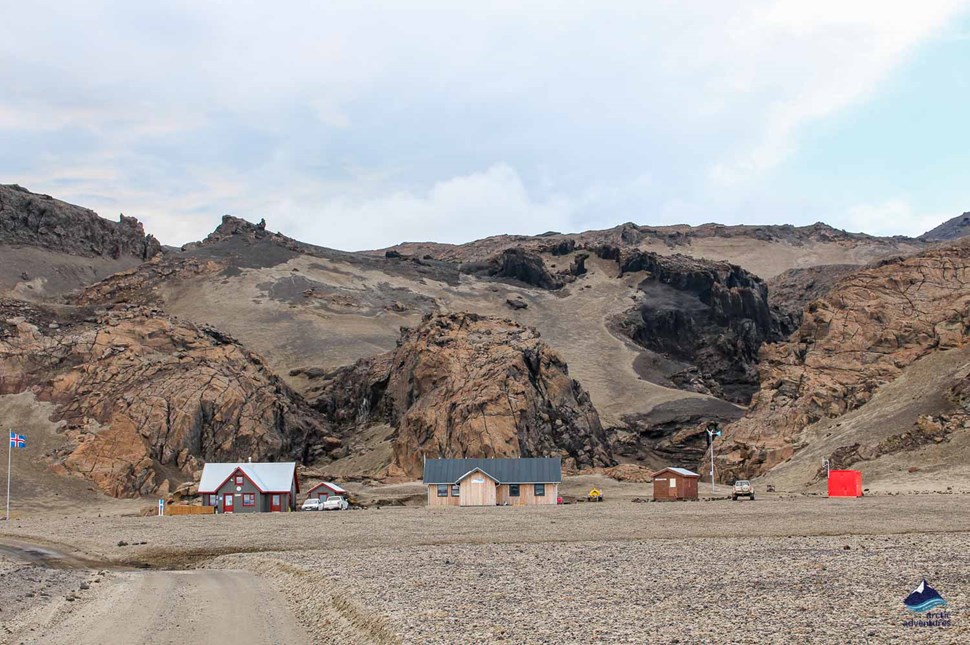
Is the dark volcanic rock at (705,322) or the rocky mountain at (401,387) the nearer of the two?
the rocky mountain at (401,387)

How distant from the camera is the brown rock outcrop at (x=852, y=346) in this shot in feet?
277

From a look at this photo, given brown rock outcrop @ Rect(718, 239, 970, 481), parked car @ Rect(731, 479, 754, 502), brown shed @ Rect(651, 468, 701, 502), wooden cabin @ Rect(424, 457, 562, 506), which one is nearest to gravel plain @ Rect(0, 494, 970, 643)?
parked car @ Rect(731, 479, 754, 502)

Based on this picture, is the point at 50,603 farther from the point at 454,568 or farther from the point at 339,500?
the point at 339,500

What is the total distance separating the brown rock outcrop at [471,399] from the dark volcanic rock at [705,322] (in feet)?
168

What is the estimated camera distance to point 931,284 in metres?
92.7

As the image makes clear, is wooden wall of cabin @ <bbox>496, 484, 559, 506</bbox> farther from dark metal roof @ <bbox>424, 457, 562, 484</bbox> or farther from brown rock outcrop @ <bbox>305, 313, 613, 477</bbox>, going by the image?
brown rock outcrop @ <bbox>305, 313, 613, 477</bbox>

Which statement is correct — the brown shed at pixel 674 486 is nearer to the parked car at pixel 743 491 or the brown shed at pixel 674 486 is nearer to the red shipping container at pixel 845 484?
the parked car at pixel 743 491

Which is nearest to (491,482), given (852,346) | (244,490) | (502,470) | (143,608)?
(502,470)

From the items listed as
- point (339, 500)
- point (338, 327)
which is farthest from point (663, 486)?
point (338, 327)

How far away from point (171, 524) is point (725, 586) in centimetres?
3858

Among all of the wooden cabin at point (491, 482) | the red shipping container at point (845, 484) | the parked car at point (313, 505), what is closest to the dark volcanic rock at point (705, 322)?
the wooden cabin at point (491, 482)

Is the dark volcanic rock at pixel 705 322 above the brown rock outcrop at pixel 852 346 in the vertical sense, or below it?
above

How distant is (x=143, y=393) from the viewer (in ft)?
292

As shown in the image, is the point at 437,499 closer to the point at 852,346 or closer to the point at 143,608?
the point at 852,346
